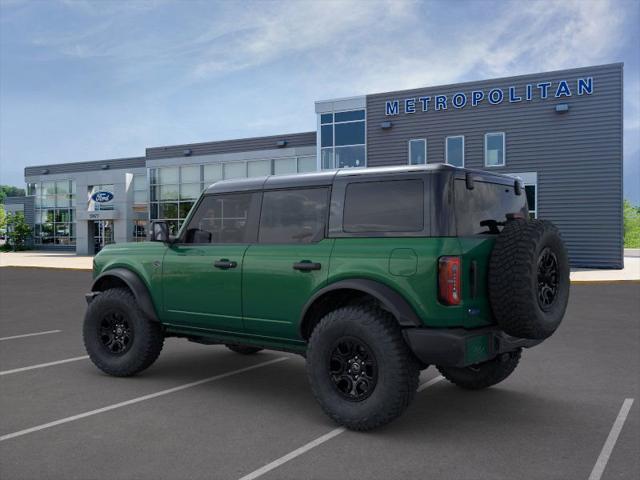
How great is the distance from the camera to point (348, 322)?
4.81 meters

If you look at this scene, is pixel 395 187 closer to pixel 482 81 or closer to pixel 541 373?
pixel 541 373

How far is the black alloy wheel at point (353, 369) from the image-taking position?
15.7ft

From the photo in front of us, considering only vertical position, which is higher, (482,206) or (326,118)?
(326,118)

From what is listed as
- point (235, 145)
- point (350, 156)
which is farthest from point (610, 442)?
point (235, 145)

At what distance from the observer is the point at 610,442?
4551 millimetres

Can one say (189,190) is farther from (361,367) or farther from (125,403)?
(361,367)

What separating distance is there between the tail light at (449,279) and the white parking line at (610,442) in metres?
1.42

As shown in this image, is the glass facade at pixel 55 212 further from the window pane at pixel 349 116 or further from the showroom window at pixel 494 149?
the showroom window at pixel 494 149

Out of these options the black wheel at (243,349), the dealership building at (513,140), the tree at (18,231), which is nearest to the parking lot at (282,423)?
the black wheel at (243,349)

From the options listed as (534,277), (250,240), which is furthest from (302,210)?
(534,277)

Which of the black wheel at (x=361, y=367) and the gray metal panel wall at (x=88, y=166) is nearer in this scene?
the black wheel at (x=361, y=367)

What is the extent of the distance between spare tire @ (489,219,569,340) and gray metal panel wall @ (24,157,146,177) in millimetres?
40402

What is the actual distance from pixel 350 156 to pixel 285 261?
2383 cm

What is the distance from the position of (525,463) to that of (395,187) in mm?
2261
